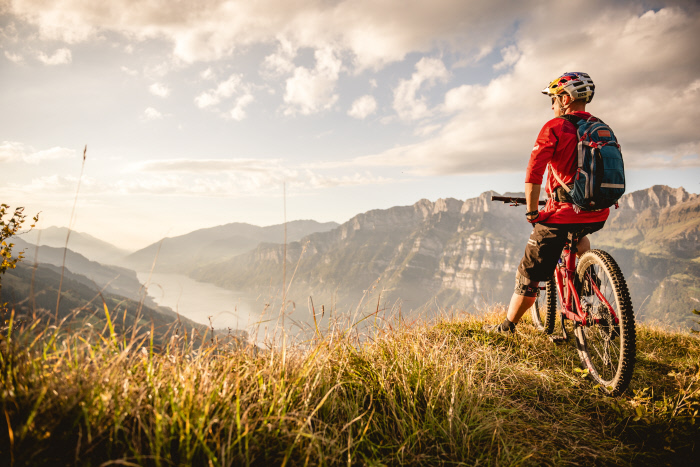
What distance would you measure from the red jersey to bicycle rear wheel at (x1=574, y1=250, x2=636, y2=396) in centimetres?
53

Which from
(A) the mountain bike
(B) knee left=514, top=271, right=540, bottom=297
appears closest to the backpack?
(A) the mountain bike

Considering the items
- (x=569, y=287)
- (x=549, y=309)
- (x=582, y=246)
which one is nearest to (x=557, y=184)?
(x=582, y=246)

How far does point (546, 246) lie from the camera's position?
3.94 metres

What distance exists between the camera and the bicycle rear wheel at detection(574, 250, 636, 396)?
3.23 metres

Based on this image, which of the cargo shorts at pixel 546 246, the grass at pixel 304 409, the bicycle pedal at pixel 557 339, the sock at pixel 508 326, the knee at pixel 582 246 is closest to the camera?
the grass at pixel 304 409

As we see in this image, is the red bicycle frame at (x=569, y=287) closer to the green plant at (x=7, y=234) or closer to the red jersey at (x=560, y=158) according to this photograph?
the red jersey at (x=560, y=158)

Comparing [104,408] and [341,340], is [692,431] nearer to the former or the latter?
[341,340]

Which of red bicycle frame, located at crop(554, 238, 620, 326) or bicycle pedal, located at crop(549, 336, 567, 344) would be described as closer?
red bicycle frame, located at crop(554, 238, 620, 326)

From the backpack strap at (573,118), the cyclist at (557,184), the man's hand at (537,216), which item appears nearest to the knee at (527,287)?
the cyclist at (557,184)

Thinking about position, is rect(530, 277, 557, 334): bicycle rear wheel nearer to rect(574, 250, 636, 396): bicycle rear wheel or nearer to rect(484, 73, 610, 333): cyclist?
rect(574, 250, 636, 396): bicycle rear wheel

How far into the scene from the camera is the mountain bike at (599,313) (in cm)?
325

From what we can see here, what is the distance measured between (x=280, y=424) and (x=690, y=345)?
6.23 metres

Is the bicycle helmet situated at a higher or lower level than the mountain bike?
higher

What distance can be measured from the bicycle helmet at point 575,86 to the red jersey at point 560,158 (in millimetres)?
258
